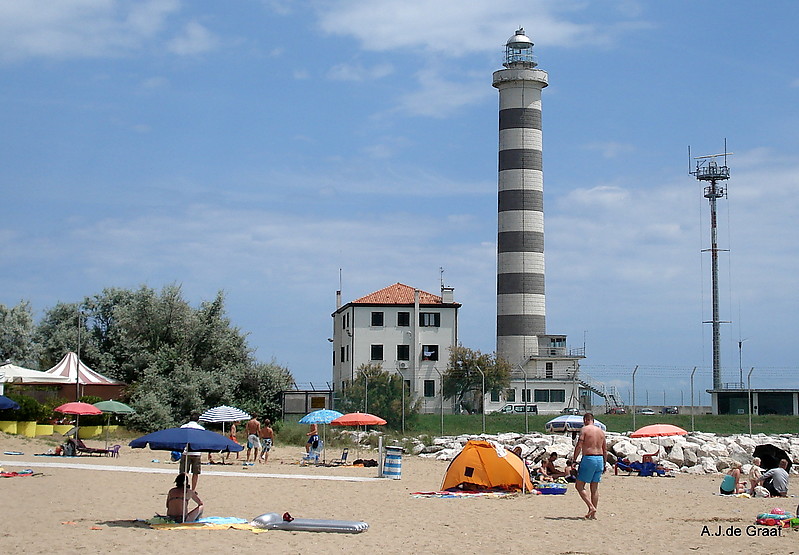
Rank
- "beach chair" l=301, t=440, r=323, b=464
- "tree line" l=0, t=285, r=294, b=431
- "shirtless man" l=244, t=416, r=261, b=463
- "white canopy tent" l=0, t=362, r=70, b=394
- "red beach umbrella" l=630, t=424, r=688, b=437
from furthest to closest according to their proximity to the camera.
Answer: "tree line" l=0, t=285, r=294, b=431
"white canopy tent" l=0, t=362, r=70, b=394
"shirtless man" l=244, t=416, r=261, b=463
"beach chair" l=301, t=440, r=323, b=464
"red beach umbrella" l=630, t=424, r=688, b=437

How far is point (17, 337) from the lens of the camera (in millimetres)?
54469

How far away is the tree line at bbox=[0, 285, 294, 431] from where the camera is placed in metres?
38.5

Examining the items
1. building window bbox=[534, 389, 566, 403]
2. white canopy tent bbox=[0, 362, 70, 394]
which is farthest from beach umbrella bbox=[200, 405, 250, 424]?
building window bbox=[534, 389, 566, 403]

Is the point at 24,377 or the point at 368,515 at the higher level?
the point at 24,377

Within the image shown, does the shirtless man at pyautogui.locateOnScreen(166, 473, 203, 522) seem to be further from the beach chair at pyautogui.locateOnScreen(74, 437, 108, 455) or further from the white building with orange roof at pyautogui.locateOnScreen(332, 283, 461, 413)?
the white building with orange roof at pyautogui.locateOnScreen(332, 283, 461, 413)

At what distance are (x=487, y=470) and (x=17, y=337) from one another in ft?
136

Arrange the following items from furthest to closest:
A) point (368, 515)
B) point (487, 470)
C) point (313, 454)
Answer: point (313, 454) → point (487, 470) → point (368, 515)

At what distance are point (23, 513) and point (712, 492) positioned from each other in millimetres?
13908

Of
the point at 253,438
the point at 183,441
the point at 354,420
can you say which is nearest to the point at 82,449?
the point at 253,438

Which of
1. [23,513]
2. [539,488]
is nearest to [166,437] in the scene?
[23,513]

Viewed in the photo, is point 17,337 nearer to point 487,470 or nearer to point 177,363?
point 177,363

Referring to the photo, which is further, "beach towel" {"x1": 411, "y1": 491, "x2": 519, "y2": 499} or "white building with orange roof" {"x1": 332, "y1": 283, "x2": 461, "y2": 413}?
"white building with orange roof" {"x1": 332, "y1": 283, "x2": 461, "y2": 413}

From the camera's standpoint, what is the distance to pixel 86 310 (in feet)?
176

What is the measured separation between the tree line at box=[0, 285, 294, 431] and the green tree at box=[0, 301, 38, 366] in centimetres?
644
